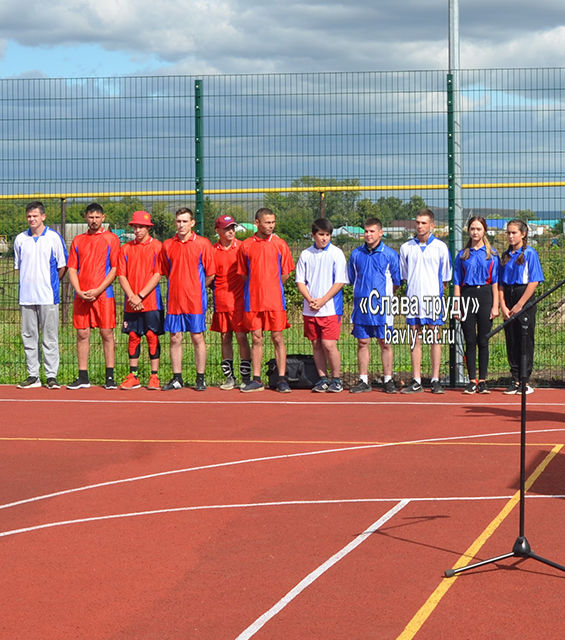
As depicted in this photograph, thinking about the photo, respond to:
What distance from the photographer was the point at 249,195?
13.9 metres

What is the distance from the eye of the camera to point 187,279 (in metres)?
13.5

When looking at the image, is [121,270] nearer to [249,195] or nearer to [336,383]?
[249,195]

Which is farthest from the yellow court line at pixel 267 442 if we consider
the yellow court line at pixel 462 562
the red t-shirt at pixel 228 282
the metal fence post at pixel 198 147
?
the metal fence post at pixel 198 147

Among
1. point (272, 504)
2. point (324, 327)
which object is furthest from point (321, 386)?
point (272, 504)

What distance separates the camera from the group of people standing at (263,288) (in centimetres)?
1320

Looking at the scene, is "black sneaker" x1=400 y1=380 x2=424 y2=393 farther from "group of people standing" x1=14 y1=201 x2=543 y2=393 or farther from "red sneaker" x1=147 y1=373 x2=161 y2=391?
"red sneaker" x1=147 y1=373 x2=161 y2=391

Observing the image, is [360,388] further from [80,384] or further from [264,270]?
[80,384]

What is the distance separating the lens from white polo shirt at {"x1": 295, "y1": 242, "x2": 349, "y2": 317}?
13297mm

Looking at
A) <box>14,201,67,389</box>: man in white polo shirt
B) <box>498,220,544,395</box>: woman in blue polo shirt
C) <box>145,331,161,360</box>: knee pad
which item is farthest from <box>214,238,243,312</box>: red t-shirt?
<box>498,220,544,395</box>: woman in blue polo shirt

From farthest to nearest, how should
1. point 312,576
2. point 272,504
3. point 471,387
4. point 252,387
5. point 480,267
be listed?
1. point 252,387
2. point 471,387
3. point 480,267
4. point 272,504
5. point 312,576

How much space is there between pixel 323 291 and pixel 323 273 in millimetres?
215

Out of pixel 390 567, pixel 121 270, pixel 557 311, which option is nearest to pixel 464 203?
pixel 557 311

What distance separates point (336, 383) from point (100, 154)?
4.13 metres

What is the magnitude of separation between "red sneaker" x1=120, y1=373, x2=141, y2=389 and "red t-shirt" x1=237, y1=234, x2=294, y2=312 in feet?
5.90
